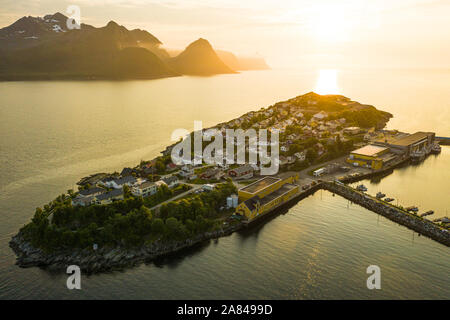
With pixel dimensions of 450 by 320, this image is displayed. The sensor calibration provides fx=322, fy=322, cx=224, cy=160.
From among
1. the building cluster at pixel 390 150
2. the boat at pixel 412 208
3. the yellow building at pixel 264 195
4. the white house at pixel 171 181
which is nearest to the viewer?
the yellow building at pixel 264 195

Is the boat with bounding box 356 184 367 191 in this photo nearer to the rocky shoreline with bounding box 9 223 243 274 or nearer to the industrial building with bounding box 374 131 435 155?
the industrial building with bounding box 374 131 435 155

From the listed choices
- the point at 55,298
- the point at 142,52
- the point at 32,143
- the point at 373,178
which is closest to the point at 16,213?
the point at 55,298

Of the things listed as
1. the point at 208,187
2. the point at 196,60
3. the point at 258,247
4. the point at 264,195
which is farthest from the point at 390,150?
the point at 196,60

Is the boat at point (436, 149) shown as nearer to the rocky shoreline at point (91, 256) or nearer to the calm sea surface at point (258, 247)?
the calm sea surface at point (258, 247)

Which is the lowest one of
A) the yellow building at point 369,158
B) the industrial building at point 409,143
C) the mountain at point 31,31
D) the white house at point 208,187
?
the white house at point 208,187

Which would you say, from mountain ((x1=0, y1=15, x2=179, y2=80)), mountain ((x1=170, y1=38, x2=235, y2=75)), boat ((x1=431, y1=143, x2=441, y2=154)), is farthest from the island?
mountain ((x1=170, y1=38, x2=235, y2=75))

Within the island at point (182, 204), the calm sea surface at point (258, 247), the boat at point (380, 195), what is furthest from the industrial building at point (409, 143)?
the boat at point (380, 195)

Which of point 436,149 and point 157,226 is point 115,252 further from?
point 436,149
